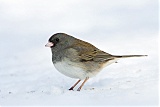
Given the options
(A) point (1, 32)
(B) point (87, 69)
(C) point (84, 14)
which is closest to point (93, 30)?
(C) point (84, 14)

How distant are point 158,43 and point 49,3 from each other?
3.91 m

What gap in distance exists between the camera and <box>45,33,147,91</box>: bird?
265 inches

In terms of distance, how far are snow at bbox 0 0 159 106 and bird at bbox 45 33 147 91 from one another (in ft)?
0.69

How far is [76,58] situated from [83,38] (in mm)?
3528

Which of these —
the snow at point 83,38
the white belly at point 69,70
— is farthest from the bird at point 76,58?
the snow at point 83,38

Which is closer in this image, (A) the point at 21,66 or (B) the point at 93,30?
(A) the point at 21,66

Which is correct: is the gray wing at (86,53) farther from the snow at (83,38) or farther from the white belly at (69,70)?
the snow at (83,38)

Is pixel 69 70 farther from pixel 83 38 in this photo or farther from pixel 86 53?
pixel 83 38

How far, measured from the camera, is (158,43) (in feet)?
29.9

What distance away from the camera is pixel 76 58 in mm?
6793

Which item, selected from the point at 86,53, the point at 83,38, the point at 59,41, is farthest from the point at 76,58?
the point at 83,38

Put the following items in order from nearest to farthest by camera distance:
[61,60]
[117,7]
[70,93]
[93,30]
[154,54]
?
[70,93]
[61,60]
[154,54]
[93,30]
[117,7]

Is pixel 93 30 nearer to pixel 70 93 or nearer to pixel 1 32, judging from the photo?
pixel 1 32

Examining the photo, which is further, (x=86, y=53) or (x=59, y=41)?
(x=59, y=41)
